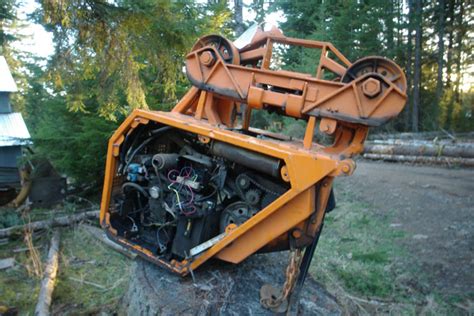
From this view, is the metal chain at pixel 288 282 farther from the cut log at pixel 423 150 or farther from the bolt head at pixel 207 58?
the cut log at pixel 423 150

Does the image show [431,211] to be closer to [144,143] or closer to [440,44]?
[144,143]

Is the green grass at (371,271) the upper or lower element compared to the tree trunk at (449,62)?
lower

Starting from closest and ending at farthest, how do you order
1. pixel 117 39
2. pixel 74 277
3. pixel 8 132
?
1. pixel 117 39
2. pixel 74 277
3. pixel 8 132

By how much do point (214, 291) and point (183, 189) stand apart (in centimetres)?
96

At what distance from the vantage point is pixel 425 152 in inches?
559

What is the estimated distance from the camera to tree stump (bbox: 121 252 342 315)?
3176 millimetres

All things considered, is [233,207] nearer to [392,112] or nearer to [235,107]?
[235,107]

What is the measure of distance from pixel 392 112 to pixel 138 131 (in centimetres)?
243

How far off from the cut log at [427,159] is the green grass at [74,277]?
37.8 feet

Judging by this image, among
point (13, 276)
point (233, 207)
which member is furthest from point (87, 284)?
point (233, 207)

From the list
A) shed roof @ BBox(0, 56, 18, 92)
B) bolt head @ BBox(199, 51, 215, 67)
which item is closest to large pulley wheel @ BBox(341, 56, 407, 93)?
bolt head @ BBox(199, 51, 215, 67)

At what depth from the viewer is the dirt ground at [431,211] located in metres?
5.42

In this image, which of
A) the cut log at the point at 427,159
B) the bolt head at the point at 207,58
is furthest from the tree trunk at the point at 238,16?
the bolt head at the point at 207,58

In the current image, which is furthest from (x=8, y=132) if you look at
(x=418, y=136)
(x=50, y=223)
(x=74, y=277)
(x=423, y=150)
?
(x=418, y=136)
